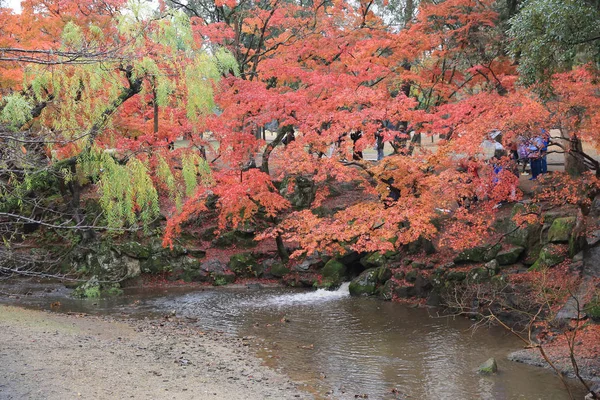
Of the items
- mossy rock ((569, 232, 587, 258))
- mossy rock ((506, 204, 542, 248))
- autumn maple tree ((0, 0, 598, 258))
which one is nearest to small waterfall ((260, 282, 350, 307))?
autumn maple tree ((0, 0, 598, 258))

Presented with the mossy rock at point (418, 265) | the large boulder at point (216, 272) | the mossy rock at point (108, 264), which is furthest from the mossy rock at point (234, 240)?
the mossy rock at point (418, 265)

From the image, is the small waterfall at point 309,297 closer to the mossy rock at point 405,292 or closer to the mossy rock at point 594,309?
the mossy rock at point 405,292

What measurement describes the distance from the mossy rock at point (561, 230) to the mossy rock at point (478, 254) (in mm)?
1334

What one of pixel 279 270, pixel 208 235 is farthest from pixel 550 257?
pixel 208 235

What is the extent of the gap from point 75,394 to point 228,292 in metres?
8.90

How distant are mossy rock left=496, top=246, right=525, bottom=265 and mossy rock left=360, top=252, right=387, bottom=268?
10.6 ft

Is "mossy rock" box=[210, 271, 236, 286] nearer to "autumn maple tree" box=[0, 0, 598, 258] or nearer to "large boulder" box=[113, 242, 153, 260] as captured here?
"autumn maple tree" box=[0, 0, 598, 258]

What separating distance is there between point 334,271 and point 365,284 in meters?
1.35

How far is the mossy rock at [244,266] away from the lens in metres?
17.0

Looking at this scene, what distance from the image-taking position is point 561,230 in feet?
40.8

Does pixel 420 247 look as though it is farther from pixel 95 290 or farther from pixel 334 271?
pixel 95 290

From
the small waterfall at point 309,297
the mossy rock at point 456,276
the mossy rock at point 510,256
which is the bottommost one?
the small waterfall at point 309,297

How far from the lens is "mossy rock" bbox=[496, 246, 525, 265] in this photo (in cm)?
1302

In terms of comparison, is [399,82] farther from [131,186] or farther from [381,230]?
[131,186]
